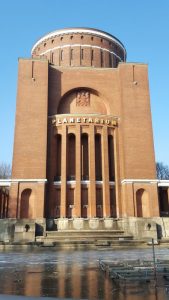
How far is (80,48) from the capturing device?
3528 cm

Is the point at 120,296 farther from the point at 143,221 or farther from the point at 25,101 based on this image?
the point at 25,101

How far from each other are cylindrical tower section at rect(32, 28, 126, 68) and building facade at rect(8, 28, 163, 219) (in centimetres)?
539

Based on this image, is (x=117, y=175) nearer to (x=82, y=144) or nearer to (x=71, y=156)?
(x=82, y=144)

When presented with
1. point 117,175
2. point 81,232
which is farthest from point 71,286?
point 117,175

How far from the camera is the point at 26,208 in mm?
25641

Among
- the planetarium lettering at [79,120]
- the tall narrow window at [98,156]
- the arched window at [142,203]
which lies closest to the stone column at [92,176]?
the planetarium lettering at [79,120]

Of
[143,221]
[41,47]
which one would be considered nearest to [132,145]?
[143,221]

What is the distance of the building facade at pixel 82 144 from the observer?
25891 mm

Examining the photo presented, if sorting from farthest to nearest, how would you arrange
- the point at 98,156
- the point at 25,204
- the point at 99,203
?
the point at 98,156 < the point at 99,203 < the point at 25,204

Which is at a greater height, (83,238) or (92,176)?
(92,176)

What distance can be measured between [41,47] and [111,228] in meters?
23.7

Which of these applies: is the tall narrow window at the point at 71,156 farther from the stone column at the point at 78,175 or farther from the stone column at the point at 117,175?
the stone column at the point at 117,175

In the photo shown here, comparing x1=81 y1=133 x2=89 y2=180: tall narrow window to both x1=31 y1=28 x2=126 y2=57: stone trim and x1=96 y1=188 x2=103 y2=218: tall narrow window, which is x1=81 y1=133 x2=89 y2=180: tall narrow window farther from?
x1=31 y1=28 x2=126 y2=57: stone trim

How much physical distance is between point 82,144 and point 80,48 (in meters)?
12.8
